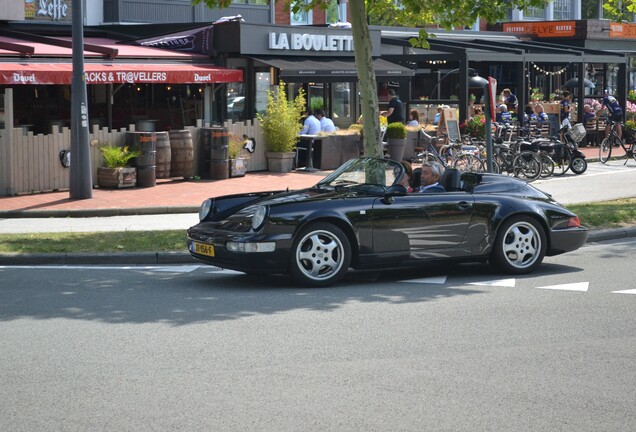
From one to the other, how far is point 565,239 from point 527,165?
12.1 metres

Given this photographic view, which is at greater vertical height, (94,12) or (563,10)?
(563,10)

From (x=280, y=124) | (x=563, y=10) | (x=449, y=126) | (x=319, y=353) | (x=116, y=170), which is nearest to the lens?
(x=319, y=353)

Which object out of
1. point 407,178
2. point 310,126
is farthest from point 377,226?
point 310,126

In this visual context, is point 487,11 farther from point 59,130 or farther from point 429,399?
point 429,399

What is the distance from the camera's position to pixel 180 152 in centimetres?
2175

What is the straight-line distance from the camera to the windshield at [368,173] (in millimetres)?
11172

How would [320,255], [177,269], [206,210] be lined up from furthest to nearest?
[177,269] < [206,210] < [320,255]

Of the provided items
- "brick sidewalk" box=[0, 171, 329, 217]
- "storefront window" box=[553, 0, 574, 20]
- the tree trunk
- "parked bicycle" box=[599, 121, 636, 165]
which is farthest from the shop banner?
"storefront window" box=[553, 0, 574, 20]

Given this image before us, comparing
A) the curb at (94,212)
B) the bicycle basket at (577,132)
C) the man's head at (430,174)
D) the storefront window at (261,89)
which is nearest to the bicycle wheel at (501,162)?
the bicycle basket at (577,132)

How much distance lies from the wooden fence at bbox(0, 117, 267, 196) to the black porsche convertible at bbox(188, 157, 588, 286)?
8990 millimetres

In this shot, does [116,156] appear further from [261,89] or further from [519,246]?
[519,246]

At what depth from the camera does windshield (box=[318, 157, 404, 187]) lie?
11.2 m

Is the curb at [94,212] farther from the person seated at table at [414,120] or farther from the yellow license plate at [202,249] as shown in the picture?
the person seated at table at [414,120]

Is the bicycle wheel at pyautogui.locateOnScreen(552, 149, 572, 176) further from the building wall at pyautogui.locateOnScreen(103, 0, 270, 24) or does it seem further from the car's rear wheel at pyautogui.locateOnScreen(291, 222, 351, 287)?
the car's rear wheel at pyautogui.locateOnScreen(291, 222, 351, 287)
